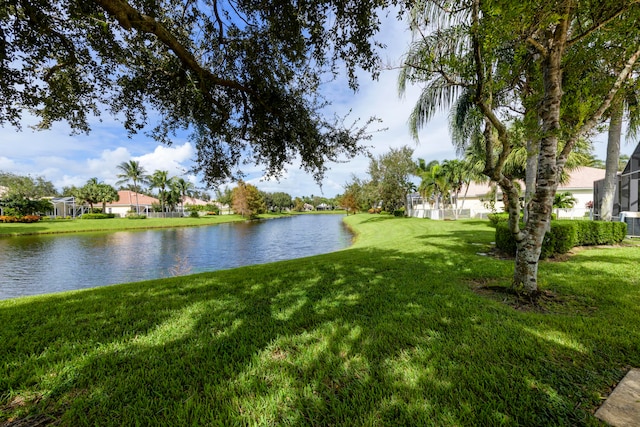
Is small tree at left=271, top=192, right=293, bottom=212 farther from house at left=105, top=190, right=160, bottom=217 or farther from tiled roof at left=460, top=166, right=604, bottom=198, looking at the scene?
tiled roof at left=460, top=166, right=604, bottom=198

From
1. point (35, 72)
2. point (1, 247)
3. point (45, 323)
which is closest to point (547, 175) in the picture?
point (45, 323)

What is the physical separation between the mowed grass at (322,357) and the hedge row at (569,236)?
8.27 feet

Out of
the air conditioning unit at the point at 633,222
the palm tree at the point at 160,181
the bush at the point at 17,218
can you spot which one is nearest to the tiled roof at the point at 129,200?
the palm tree at the point at 160,181

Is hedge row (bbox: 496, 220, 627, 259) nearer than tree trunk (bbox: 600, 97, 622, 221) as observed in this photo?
Yes

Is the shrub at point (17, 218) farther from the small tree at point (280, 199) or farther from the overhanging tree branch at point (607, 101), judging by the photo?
the small tree at point (280, 199)

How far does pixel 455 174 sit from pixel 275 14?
25.9 m

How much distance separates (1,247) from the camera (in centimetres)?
1703

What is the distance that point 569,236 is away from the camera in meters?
6.88

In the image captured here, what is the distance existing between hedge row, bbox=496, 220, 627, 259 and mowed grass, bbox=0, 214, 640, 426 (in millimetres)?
2521

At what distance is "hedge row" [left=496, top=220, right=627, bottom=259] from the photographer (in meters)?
6.67

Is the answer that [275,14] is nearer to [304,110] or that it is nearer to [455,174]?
[304,110]

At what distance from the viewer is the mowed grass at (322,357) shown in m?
1.75

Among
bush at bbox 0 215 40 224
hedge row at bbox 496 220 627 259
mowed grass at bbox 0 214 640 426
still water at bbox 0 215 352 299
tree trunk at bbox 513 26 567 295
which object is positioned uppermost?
tree trunk at bbox 513 26 567 295

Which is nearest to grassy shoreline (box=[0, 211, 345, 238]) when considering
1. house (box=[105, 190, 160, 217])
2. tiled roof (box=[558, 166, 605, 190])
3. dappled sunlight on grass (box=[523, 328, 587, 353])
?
house (box=[105, 190, 160, 217])
